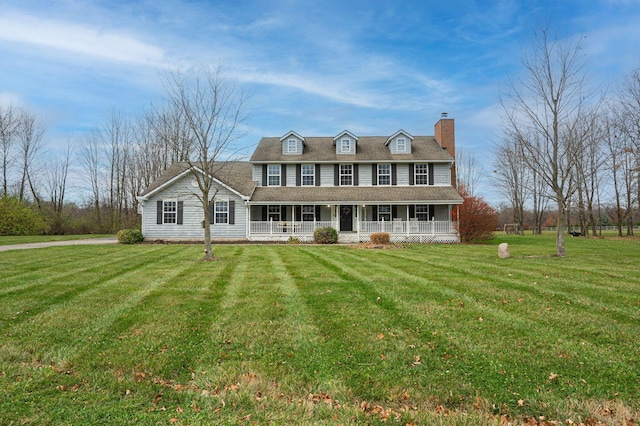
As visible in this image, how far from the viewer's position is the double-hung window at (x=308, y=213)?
78.3 feet

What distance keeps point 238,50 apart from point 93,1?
4668 millimetres

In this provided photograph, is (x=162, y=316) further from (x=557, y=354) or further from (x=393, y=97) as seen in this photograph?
(x=393, y=97)

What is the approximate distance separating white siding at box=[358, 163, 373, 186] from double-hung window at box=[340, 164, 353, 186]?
61 centimetres

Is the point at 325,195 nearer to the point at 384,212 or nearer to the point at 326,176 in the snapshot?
the point at 326,176

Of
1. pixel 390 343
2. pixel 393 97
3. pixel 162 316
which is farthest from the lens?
pixel 393 97

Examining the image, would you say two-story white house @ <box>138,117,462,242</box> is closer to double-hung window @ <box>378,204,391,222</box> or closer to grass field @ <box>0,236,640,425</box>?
double-hung window @ <box>378,204,391,222</box>

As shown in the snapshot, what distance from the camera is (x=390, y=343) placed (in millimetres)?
4730

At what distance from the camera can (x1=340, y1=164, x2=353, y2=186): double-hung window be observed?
24859mm

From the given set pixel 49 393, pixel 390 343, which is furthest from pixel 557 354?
pixel 49 393

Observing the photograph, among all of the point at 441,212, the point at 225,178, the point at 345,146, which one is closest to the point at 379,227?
the point at 441,212

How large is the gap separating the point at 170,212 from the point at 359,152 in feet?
43.5

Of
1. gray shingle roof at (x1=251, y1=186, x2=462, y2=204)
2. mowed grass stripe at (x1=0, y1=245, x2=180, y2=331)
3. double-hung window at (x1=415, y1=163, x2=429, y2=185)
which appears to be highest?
double-hung window at (x1=415, y1=163, x2=429, y2=185)

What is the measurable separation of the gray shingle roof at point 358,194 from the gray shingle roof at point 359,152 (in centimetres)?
194

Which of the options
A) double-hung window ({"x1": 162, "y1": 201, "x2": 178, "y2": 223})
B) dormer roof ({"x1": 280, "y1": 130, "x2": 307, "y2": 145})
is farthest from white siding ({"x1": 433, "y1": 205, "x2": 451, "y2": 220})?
double-hung window ({"x1": 162, "y1": 201, "x2": 178, "y2": 223})
